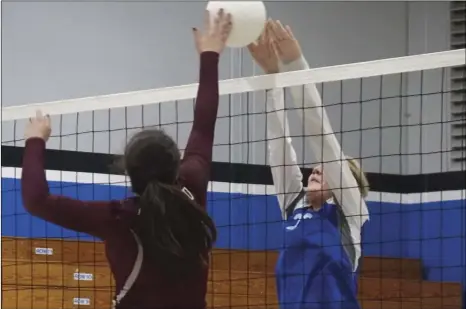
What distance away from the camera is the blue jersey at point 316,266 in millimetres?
2754

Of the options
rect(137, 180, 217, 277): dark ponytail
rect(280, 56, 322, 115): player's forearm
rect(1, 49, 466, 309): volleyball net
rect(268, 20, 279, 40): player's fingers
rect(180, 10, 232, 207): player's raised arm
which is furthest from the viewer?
rect(1, 49, 466, 309): volleyball net

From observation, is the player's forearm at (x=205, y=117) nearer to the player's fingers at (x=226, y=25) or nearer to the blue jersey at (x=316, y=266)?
the player's fingers at (x=226, y=25)

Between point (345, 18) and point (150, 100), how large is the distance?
3.11 meters

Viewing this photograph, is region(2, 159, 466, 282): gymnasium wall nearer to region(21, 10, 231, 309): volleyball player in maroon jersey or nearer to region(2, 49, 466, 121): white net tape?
region(2, 49, 466, 121): white net tape

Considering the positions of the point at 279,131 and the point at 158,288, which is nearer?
the point at 158,288

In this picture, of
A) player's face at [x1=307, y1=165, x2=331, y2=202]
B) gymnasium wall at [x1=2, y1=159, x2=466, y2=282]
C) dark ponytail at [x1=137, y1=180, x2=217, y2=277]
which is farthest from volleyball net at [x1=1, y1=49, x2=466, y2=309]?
dark ponytail at [x1=137, y1=180, x2=217, y2=277]

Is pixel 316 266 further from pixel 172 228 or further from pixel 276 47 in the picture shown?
pixel 172 228

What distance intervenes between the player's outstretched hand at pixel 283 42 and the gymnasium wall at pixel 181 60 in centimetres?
133

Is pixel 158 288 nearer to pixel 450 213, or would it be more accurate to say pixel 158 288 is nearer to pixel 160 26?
pixel 160 26

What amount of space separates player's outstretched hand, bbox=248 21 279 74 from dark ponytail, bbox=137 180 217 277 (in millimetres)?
822

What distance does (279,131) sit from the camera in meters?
2.79

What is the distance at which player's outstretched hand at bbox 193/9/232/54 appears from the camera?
208 cm

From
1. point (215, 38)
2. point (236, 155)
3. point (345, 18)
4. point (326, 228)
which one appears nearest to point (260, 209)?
point (236, 155)

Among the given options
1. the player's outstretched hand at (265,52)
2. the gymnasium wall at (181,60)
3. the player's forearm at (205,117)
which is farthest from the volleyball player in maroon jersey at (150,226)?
the gymnasium wall at (181,60)
